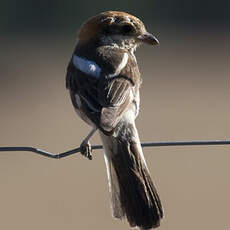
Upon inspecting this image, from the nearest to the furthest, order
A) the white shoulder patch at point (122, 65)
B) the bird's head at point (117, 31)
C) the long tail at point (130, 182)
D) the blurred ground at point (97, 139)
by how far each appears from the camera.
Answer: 1. the long tail at point (130, 182)
2. the white shoulder patch at point (122, 65)
3. the bird's head at point (117, 31)
4. the blurred ground at point (97, 139)

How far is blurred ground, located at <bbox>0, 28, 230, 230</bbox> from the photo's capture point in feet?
34.5

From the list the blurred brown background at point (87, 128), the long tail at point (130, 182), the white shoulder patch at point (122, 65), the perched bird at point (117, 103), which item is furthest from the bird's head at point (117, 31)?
the blurred brown background at point (87, 128)

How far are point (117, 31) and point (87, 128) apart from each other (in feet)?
22.5

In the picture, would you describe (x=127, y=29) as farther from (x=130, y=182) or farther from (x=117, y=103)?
(x=130, y=182)

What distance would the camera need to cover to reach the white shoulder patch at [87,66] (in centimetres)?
604

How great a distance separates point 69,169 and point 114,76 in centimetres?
614

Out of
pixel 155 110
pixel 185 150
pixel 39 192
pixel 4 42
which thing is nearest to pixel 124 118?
pixel 39 192

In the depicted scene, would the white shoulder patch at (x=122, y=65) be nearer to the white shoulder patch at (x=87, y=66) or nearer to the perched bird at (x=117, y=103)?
the perched bird at (x=117, y=103)

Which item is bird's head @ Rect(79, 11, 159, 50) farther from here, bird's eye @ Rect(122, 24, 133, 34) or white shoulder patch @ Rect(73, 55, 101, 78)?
white shoulder patch @ Rect(73, 55, 101, 78)

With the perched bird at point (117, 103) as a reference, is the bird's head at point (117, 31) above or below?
above

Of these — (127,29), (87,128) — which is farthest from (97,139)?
(127,29)

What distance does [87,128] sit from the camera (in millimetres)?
13469

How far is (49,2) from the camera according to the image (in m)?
21.4

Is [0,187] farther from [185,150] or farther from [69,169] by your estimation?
[185,150]
